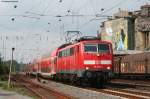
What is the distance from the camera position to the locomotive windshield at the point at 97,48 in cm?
3309

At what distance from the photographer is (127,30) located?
116000 millimetres

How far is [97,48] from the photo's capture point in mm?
33094

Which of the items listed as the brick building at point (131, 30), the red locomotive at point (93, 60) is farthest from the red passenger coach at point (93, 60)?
the brick building at point (131, 30)

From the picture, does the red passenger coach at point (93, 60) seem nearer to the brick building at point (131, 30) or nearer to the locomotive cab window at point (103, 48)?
the locomotive cab window at point (103, 48)

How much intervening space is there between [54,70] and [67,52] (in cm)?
1127

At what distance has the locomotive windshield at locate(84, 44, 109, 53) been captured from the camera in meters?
33.1

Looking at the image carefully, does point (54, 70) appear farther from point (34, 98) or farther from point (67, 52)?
point (34, 98)

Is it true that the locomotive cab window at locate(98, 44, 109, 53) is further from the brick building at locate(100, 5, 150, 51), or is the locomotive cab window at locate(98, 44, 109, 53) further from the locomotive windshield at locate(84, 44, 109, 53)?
the brick building at locate(100, 5, 150, 51)

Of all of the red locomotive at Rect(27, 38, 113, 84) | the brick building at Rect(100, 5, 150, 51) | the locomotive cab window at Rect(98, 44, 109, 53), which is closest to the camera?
the red locomotive at Rect(27, 38, 113, 84)

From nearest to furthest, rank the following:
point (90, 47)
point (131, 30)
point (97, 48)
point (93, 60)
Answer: point (93, 60) < point (97, 48) < point (90, 47) < point (131, 30)

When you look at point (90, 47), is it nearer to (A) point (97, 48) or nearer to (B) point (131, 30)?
(A) point (97, 48)

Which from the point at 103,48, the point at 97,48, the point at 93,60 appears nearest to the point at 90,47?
the point at 97,48

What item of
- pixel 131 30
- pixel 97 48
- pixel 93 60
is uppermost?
pixel 131 30

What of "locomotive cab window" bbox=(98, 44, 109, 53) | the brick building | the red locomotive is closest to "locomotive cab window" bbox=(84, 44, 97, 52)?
the red locomotive
